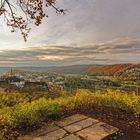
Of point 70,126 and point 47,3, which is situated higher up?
point 47,3

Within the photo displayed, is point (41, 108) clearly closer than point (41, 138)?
No

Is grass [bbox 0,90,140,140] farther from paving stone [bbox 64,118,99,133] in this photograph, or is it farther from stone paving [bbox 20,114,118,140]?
paving stone [bbox 64,118,99,133]

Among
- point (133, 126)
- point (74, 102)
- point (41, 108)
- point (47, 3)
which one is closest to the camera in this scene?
point (47, 3)

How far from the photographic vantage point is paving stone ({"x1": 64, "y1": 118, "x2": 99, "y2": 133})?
7461mm

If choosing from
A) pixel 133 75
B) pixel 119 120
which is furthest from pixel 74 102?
pixel 133 75

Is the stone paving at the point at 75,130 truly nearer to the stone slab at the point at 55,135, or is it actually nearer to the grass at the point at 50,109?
the stone slab at the point at 55,135

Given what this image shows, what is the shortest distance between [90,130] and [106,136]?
52 cm

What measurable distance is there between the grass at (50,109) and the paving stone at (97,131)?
1.24 m

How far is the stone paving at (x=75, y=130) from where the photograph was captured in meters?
7.00

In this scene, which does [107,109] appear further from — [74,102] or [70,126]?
[70,126]

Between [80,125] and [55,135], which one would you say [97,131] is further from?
[55,135]

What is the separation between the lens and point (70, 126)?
25.2 feet

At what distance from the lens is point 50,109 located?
8641mm

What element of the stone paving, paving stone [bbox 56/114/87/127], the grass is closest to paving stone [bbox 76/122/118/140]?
the stone paving
